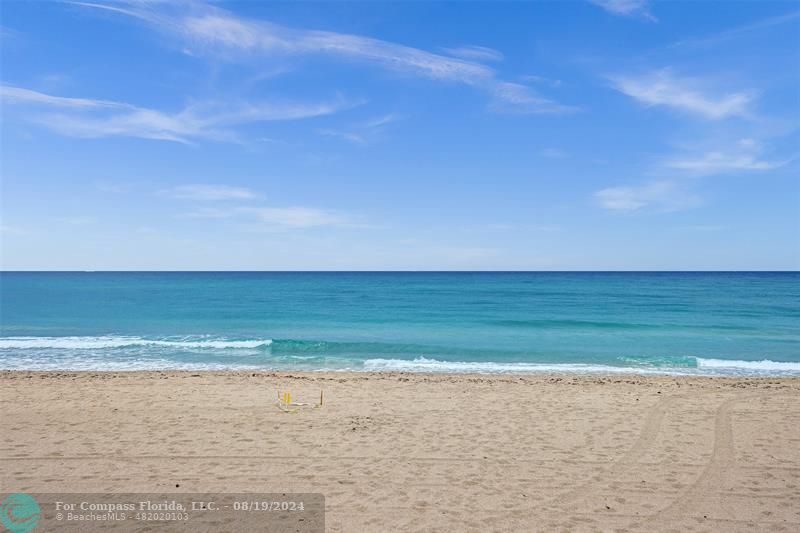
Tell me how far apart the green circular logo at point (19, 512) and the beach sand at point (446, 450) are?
363 millimetres

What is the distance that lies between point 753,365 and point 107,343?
32.4m

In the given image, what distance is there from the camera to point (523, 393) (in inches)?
566

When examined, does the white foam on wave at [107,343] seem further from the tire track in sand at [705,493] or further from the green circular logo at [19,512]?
the tire track in sand at [705,493]

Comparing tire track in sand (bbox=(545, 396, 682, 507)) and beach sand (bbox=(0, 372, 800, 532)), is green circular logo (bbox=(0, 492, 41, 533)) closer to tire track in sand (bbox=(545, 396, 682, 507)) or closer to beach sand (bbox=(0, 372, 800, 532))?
beach sand (bbox=(0, 372, 800, 532))

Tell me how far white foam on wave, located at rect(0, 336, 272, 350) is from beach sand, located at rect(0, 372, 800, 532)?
10728 millimetres

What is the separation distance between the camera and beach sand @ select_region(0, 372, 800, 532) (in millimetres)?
7137

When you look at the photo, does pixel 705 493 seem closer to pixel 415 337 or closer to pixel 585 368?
pixel 585 368

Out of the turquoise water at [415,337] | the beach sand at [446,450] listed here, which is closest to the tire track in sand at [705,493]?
the beach sand at [446,450]

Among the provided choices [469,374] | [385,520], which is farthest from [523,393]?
[385,520]

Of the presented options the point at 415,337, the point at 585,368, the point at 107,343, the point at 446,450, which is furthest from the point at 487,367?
the point at 107,343

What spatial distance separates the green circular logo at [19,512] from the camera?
21.4ft

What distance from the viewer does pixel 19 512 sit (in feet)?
22.6

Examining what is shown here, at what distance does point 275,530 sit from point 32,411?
952 cm

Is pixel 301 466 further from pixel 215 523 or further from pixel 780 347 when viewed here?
pixel 780 347
